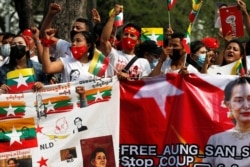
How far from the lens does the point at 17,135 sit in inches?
335

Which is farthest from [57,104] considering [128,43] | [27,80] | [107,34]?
[128,43]

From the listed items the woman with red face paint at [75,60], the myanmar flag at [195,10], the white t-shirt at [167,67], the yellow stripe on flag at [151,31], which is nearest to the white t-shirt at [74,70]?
the woman with red face paint at [75,60]

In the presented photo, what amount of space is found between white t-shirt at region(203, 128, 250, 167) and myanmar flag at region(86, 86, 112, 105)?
1.21 m

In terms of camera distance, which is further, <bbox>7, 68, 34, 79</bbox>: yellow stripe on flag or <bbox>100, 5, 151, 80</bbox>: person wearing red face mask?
<bbox>100, 5, 151, 80</bbox>: person wearing red face mask

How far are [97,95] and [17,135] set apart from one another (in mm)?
929

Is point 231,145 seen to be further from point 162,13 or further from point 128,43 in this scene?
point 162,13

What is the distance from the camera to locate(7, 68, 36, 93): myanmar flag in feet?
28.2

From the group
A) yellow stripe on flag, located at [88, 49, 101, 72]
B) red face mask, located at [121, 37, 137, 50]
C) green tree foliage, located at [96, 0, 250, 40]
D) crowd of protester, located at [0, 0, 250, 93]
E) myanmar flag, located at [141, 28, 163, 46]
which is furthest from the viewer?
green tree foliage, located at [96, 0, 250, 40]

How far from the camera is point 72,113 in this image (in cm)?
855

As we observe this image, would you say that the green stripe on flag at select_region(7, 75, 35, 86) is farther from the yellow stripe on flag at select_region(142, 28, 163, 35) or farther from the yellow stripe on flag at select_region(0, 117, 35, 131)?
the yellow stripe on flag at select_region(142, 28, 163, 35)

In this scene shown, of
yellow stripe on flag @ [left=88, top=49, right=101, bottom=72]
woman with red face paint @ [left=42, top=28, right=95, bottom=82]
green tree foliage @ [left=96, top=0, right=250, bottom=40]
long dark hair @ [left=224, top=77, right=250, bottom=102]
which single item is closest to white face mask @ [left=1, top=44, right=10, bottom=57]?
woman with red face paint @ [left=42, top=28, right=95, bottom=82]

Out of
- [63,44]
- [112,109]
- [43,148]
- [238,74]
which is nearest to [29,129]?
[43,148]

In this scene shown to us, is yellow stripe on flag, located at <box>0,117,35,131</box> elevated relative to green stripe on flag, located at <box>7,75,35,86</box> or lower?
lower

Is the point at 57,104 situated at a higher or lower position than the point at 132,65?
lower
